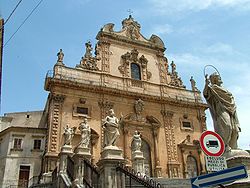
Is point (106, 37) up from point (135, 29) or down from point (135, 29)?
down

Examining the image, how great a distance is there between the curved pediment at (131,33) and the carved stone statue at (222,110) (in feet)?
64.4

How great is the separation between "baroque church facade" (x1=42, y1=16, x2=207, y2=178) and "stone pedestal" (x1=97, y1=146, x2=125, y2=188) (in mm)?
10458

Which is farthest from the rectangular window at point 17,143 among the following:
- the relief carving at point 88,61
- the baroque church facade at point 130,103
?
the relief carving at point 88,61

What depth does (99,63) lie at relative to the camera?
2383cm

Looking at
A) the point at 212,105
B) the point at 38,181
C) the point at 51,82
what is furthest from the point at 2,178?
the point at 212,105

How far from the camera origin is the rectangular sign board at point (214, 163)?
427cm

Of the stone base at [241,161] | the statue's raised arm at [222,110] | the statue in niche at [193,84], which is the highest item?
the statue in niche at [193,84]

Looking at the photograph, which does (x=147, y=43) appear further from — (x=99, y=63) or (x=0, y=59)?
(x=0, y=59)

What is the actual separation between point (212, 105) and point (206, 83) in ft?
1.83

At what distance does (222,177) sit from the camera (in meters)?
3.59

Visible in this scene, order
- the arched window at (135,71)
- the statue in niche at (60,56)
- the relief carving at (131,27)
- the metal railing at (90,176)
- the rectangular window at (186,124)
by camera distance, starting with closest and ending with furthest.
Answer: the metal railing at (90,176) → the statue in niche at (60,56) → the rectangular window at (186,124) → the arched window at (135,71) → the relief carving at (131,27)

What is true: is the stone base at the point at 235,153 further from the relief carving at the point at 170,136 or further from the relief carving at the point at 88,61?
the relief carving at the point at 88,61

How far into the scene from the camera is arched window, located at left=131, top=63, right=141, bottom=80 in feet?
82.3

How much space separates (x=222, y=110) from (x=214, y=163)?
2.37 meters
